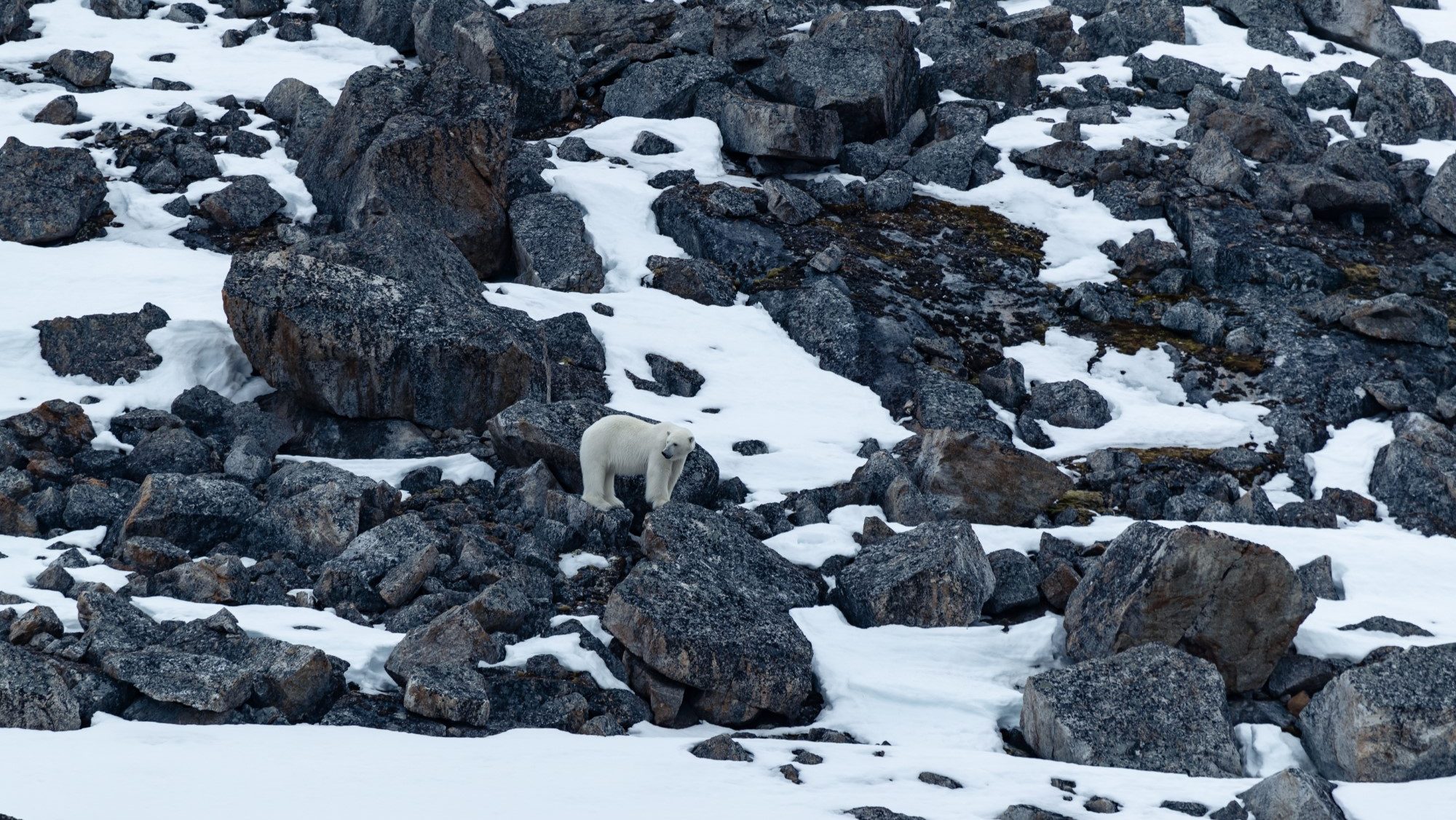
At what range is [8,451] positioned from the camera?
11711 mm

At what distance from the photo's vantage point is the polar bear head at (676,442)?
38.0 feet

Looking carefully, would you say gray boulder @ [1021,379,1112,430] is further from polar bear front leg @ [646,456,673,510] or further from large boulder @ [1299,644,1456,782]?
large boulder @ [1299,644,1456,782]

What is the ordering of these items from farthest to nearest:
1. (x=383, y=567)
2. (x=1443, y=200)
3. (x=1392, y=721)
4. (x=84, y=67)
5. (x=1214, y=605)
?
(x=84, y=67)
(x=1443, y=200)
(x=383, y=567)
(x=1214, y=605)
(x=1392, y=721)

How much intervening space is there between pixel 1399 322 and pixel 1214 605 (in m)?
9.53

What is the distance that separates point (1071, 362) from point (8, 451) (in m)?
13.0

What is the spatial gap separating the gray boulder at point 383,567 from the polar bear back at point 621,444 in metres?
1.75

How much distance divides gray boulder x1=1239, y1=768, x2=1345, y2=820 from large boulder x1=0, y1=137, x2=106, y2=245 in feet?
52.4

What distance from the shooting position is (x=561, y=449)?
40.6 feet

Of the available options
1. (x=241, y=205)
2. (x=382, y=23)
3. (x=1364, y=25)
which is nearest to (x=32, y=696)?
(x=241, y=205)

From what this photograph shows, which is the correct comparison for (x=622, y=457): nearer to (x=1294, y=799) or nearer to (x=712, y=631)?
(x=712, y=631)

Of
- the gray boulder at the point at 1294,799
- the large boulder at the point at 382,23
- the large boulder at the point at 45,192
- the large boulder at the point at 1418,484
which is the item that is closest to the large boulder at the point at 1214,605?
the gray boulder at the point at 1294,799

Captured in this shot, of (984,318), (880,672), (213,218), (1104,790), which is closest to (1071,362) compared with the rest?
(984,318)

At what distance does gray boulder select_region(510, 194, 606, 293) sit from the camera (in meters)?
17.4

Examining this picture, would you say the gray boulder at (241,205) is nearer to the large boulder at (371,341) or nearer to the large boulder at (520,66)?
the large boulder at (371,341)
